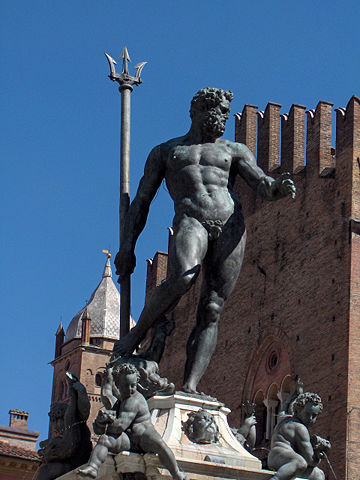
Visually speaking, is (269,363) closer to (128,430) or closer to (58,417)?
(58,417)

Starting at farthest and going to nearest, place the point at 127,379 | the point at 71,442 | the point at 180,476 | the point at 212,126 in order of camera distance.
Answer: the point at 212,126 < the point at 71,442 < the point at 127,379 < the point at 180,476

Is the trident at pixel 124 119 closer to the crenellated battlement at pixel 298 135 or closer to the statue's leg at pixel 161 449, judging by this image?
the statue's leg at pixel 161 449

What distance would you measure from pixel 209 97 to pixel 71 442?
2.60m

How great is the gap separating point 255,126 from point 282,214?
3352 mm

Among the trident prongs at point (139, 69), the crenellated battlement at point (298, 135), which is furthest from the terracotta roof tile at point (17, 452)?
the trident prongs at point (139, 69)

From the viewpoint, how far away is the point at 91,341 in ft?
207

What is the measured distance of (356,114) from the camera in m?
29.7

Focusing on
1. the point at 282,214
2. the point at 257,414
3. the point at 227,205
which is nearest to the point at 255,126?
the point at 282,214

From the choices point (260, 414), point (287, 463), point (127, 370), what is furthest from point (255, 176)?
point (260, 414)

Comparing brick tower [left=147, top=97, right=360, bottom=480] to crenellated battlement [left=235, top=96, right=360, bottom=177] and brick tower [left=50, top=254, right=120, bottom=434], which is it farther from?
brick tower [left=50, top=254, right=120, bottom=434]

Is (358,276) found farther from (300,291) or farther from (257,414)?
(257,414)

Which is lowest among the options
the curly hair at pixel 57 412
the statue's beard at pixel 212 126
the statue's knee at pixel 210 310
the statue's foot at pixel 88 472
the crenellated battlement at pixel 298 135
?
the statue's foot at pixel 88 472

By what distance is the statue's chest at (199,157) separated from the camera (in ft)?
28.7

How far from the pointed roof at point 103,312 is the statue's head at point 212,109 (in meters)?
53.1
